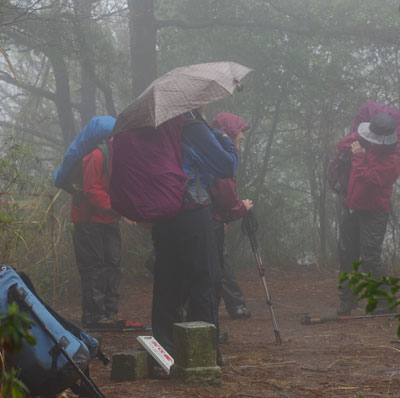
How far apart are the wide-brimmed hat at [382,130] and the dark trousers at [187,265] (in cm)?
311

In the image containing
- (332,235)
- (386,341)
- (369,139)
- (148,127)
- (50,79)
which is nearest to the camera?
(148,127)

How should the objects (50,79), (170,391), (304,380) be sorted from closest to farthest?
(170,391) → (304,380) → (50,79)

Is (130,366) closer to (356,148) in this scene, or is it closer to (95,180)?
(95,180)

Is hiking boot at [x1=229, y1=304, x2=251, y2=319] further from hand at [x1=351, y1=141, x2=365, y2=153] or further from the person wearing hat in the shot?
hand at [x1=351, y1=141, x2=365, y2=153]

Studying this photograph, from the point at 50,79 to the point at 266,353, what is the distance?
10688 millimetres

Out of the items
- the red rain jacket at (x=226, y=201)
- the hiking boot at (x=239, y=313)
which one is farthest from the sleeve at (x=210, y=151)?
the hiking boot at (x=239, y=313)

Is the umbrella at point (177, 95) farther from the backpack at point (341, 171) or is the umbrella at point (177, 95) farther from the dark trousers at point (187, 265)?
the backpack at point (341, 171)

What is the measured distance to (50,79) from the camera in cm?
1435

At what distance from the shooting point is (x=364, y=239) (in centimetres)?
709

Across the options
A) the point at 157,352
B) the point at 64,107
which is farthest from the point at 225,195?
the point at 64,107

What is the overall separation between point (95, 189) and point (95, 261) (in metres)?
0.80

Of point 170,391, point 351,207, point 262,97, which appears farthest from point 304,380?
point 262,97

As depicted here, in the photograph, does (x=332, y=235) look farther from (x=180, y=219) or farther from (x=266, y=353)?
(x=180, y=219)

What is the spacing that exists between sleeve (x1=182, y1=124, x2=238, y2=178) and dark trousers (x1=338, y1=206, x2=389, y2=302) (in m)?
2.97
